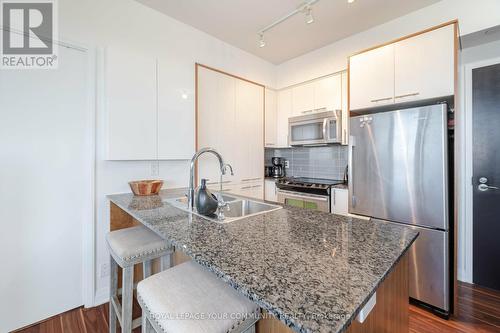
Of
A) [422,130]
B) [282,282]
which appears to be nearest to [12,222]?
[282,282]

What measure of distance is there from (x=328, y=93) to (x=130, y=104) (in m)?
2.34

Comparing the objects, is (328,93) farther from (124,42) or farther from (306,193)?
(124,42)

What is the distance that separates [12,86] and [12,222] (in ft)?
3.31

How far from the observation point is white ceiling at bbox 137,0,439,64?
2.15 metres

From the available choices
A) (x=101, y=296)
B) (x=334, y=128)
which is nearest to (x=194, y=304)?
(x=101, y=296)

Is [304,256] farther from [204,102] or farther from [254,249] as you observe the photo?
[204,102]

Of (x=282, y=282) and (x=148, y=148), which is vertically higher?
(x=148, y=148)

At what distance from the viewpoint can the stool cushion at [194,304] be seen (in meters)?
0.71

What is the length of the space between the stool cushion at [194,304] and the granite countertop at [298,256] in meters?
0.16

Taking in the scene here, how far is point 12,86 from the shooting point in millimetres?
1641

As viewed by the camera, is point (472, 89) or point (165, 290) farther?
point (472, 89)

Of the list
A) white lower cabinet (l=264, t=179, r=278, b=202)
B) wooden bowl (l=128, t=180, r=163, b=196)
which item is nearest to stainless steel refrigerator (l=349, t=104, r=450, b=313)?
white lower cabinet (l=264, t=179, r=278, b=202)

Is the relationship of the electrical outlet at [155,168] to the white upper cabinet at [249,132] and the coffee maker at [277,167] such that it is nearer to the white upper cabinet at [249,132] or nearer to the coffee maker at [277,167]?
the white upper cabinet at [249,132]

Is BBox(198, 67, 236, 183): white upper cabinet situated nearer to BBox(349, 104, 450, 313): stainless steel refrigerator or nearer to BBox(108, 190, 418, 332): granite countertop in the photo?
BBox(108, 190, 418, 332): granite countertop
